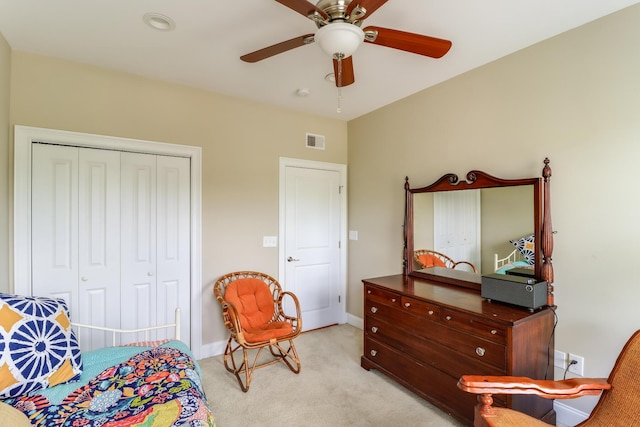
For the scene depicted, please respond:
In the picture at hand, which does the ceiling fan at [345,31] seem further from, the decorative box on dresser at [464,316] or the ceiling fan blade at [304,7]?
the decorative box on dresser at [464,316]

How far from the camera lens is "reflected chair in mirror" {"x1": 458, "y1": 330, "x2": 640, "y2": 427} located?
54.1 inches

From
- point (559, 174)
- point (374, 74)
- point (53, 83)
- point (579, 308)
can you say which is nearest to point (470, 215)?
point (559, 174)

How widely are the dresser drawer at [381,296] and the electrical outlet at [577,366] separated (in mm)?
1167

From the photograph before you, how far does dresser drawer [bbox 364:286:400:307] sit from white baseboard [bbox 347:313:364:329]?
111 centimetres

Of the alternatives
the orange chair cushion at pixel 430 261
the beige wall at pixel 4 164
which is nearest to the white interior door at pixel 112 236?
the beige wall at pixel 4 164

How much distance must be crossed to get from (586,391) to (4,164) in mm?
3846

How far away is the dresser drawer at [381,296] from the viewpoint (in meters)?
2.56

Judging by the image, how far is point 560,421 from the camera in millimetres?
2051

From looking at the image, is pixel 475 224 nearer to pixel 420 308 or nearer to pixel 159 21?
pixel 420 308

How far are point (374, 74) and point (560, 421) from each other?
295cm

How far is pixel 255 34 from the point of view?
6.92ft

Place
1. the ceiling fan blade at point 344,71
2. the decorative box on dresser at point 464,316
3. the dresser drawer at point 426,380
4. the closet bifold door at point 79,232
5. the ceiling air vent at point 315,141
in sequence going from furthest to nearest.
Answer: the ceiling air vent at point 315,141
the closet bifold door at point 79,232
the dresser drawer at point 426,380
the decorative box on dresser at point 464,316
the ceiling fan blade at point 344,71

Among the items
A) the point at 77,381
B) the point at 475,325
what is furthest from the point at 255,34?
the point at 475,325

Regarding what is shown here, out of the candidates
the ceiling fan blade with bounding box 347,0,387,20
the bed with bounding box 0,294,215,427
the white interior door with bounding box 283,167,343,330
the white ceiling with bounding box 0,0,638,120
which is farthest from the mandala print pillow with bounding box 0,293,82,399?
the ceiling fan blade with bounding box 347,0,387,20
